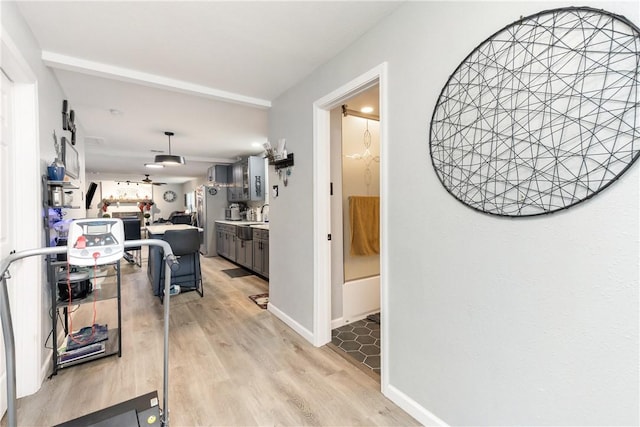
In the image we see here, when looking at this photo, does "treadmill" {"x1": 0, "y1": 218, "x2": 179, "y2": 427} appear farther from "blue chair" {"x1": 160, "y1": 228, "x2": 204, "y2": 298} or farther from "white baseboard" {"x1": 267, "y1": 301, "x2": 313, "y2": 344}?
"blue chair" {"x1": 160, "y1": 228, "x2": 204, "y2": 298}

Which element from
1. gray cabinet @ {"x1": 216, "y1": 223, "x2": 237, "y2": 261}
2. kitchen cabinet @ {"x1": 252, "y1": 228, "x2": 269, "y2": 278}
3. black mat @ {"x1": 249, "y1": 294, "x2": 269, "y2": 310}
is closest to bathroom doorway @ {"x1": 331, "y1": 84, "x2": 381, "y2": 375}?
black mat @ {"x1": 249, "y1": 294, "x2": 269, "y2": 310}

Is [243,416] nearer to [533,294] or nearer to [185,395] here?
[185,395]

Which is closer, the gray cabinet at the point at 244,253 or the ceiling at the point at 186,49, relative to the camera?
the ceiling at the point at 186,49

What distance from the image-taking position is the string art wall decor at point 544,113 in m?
0.94

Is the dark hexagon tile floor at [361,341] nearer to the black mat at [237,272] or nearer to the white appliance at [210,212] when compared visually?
the black mat at [237,272]

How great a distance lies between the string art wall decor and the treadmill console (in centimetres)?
156

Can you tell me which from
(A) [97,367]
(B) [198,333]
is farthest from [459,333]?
(A) [97,367]

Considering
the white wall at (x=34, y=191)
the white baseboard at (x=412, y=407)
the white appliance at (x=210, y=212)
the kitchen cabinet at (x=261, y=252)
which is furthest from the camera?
the white appliance at (x=210, y=212)

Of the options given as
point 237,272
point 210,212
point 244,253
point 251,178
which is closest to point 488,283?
point 244,253

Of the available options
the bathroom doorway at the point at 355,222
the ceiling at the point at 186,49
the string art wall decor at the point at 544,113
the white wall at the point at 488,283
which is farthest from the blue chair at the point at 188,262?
the string art wall decor at the point at 544,113

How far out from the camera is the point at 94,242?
3.85 feet

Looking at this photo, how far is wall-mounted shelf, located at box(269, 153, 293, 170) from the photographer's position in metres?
2.81

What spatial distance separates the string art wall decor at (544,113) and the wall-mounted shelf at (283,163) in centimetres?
165

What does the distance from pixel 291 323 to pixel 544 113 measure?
8.41 ft
